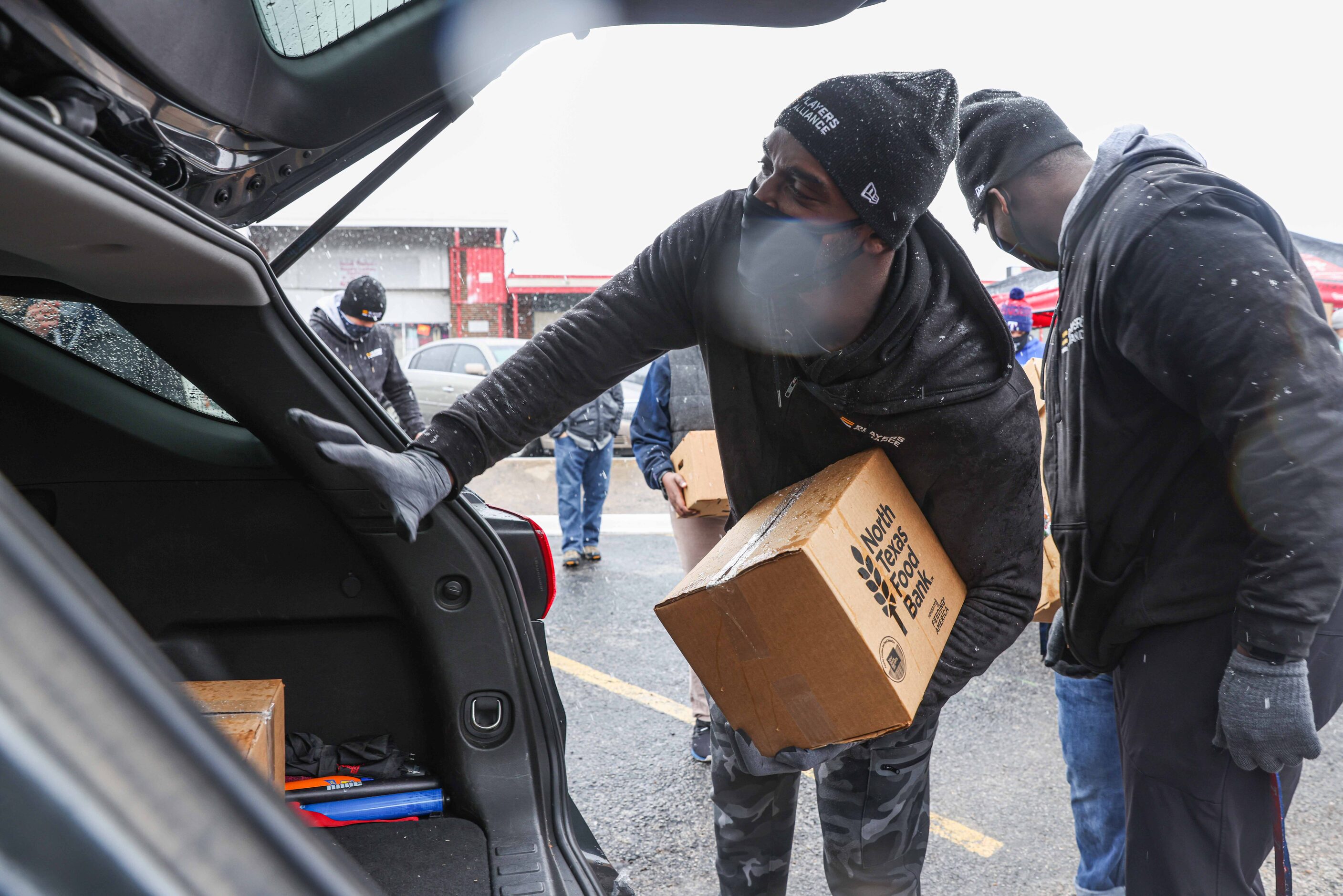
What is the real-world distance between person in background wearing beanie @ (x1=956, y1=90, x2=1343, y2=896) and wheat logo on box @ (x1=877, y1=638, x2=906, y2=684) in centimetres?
52

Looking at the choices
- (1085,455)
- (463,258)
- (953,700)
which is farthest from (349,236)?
(1085,455)

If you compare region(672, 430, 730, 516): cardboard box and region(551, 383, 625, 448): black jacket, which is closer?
region(672, 430, 730, 516): cardboard box

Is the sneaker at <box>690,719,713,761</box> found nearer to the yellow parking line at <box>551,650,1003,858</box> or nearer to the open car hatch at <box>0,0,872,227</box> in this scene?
the yellow parking line at <box>551,650,1003,858</box>

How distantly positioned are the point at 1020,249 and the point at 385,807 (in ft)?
6.08

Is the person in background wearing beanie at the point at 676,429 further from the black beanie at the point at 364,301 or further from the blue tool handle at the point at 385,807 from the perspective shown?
the black beanie at the point at 364,301

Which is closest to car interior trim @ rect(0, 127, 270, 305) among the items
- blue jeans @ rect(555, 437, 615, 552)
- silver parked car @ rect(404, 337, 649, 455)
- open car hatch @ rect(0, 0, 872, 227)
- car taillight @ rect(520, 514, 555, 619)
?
open car hatch @ rect(0, 0, 872, 227)

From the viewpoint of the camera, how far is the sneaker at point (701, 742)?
331 cm

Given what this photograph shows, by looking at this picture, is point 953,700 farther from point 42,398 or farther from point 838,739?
point 42,398

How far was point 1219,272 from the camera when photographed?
4.78 feet

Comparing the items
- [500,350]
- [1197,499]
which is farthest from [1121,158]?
[500,350]

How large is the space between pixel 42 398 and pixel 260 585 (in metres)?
0.48

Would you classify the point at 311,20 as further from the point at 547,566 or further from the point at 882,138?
the point at 547,566

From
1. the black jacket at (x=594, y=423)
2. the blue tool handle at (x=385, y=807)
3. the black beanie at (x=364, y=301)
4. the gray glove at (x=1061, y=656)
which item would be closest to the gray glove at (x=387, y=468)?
the blue tool handle at (x=385, y=807)

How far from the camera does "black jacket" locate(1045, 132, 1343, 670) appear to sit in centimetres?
142
